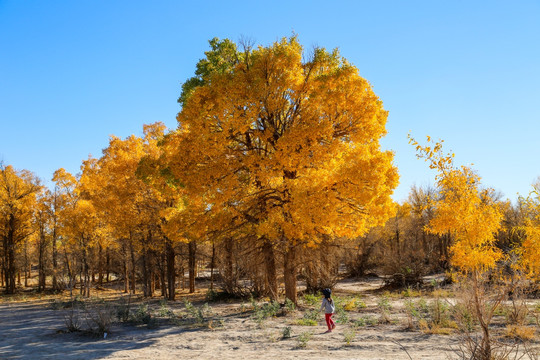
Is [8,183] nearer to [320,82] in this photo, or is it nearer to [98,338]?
[98,338]

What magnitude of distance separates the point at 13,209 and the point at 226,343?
Answer: 24.8 meters

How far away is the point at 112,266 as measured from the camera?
3900 centimetres

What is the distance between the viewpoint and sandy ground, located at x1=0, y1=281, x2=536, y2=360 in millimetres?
8078

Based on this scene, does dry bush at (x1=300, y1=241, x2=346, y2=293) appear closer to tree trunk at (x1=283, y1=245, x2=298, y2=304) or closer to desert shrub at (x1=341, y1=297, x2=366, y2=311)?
desert shrub at (x1=341, y1=297, x2=366, y2=311)

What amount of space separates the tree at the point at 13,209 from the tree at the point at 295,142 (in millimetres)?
19392

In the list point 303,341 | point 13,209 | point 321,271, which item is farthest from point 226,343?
point 13,209

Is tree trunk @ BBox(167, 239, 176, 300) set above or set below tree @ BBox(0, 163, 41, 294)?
below

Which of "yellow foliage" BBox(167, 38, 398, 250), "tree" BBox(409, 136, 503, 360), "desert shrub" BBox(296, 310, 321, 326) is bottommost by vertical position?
"desert shrub" BBox(296, 310, 321, 326)

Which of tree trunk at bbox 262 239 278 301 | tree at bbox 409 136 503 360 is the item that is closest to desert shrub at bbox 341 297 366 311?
tree trunk at bbox 262 239 278 301

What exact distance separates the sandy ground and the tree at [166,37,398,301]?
309cm

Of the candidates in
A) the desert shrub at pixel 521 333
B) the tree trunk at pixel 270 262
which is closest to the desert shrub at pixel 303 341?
the desert shrub at pixel 521 333

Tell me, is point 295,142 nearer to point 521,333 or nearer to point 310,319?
point 310,319

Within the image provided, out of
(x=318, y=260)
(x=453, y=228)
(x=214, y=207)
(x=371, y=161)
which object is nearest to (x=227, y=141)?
(x=214, y=207)

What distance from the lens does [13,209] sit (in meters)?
27.4
